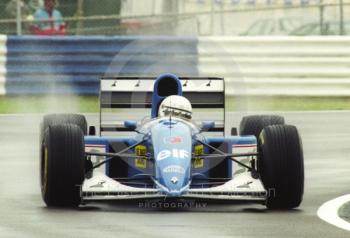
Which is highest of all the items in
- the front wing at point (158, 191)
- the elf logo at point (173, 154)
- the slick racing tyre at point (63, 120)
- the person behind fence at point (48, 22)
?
the person behind fence at point (48, 22)

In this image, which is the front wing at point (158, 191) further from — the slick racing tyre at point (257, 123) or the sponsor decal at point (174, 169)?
the slick racing tyre at point (257, 123)

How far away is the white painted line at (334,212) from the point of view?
442 inches

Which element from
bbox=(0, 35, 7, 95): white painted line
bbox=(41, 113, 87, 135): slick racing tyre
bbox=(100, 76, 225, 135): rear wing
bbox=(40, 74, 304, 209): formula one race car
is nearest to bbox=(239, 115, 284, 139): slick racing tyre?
bbox=(100, 76, 225, 135): rear wing

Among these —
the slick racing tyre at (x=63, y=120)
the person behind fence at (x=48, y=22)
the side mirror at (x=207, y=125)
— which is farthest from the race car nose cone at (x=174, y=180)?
the person behind fence at (x=48, y=22)

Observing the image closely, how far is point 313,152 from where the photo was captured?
1788cm

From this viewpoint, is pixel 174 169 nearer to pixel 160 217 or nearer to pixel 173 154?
pixel 173 154

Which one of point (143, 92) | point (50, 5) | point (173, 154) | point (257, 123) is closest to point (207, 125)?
point (257, 123)

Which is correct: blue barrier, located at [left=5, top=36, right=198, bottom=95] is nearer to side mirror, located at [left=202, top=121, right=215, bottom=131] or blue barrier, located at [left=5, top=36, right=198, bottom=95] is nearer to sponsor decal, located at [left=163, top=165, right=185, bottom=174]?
side mirror, located at [left=202, top=121, right=215, bottom=131]

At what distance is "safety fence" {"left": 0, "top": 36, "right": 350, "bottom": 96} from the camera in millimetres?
24984

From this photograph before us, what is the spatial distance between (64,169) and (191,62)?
1311cm

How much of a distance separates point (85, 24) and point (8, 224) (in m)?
20.7

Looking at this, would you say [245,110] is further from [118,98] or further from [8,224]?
[8,224]

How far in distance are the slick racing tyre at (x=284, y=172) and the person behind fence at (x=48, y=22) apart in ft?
50.0

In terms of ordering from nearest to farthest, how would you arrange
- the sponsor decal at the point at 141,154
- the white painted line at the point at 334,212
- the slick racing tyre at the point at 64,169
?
the white painted line at the point at 334,212
the slick racing tyre at the point at 64,169
the sponsor decal at the point at 141,154
